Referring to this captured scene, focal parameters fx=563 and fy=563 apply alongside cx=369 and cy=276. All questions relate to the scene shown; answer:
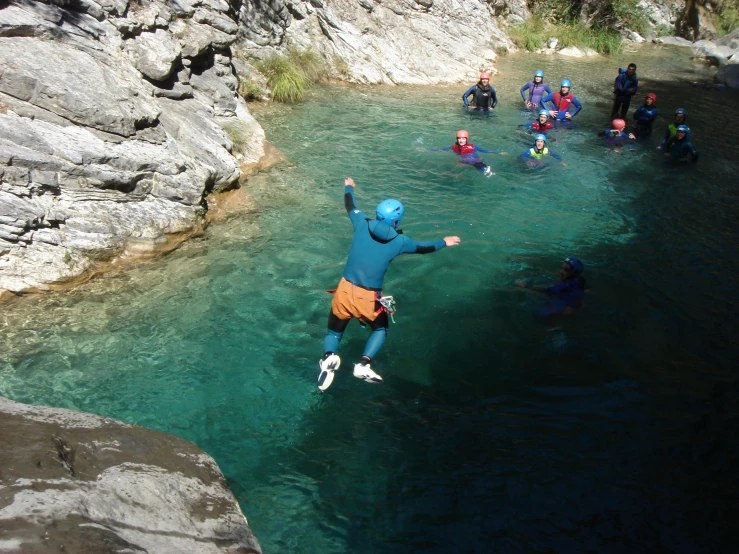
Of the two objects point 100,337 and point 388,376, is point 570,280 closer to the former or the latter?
point 388,376

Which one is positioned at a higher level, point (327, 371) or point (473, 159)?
point (473, 159)

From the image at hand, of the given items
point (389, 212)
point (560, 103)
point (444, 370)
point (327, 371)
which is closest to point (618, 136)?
point (560, 103)

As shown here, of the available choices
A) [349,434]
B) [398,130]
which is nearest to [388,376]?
[349,434]

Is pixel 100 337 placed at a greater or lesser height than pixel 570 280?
lesser

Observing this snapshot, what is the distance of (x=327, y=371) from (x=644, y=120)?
38.4 feet

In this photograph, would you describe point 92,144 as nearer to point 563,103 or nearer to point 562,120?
point 562,120

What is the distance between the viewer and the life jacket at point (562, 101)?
14.3 meters

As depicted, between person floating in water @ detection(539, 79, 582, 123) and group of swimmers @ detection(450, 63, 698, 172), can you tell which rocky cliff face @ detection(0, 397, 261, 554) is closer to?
group of swimmers @ detection(450, 63, 698, 172)

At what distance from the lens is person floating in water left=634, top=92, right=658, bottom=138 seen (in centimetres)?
1340

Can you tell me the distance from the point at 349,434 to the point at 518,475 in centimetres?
155

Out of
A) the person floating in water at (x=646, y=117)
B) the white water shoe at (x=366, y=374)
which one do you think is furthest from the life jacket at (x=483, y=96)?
the white water shoe at (x=366, y=374)

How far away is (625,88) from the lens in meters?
14.7

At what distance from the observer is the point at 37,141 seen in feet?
22.6

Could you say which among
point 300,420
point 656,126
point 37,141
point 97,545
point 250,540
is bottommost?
point 300,420
